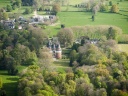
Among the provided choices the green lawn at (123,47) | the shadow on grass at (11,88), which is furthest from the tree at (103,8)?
the shadow on grass at (11,88)

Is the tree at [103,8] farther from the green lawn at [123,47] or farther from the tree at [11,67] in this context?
the tree at [11,67]

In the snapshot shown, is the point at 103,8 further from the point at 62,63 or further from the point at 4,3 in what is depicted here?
the point at 62,63

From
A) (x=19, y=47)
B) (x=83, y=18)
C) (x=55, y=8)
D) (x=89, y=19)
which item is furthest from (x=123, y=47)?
(x=55, y=8)

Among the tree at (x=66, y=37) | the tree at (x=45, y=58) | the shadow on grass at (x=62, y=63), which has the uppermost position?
the tree at (x=66, y=37)

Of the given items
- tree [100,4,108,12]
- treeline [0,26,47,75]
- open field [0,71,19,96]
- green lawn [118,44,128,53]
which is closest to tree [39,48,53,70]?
treeline [0,26,47,75]

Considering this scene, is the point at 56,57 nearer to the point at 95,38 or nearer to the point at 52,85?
the point at 95,38

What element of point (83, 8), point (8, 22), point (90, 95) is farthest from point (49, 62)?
point (83, 8)
